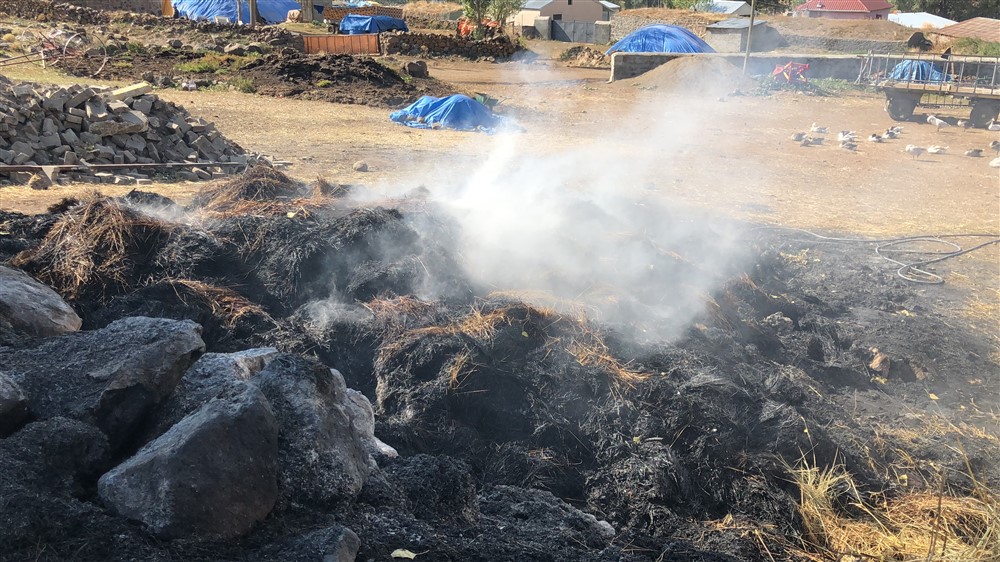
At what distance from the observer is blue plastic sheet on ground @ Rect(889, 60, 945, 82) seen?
17.7 m

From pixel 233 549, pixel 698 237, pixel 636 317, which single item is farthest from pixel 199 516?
pixel 698 237

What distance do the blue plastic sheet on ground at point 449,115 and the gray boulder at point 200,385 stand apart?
463 inches

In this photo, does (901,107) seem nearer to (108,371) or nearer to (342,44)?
(108,371)

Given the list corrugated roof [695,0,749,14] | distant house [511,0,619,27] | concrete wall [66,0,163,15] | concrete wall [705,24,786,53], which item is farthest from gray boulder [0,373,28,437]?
corrugated roof [695,0,749,14]

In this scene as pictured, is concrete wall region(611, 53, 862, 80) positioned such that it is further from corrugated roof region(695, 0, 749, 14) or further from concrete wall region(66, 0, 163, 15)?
concrete wall region(66, 0, 163, 15)

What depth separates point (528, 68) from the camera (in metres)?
30.1

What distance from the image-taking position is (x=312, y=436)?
2963 mm

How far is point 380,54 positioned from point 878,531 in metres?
26.9

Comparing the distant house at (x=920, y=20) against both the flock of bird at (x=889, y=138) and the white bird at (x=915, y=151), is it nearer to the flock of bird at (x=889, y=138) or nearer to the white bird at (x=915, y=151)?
the flock of bird at (x=889, y=138)

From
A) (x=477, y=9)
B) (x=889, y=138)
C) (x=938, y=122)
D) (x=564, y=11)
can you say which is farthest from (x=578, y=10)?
(x=889, y=138)

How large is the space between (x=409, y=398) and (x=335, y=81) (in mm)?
16366

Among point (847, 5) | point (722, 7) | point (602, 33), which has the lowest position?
point (602, 33)

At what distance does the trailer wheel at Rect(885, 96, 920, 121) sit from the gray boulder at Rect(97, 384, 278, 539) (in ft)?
59.2

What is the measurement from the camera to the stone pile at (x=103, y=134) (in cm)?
881
